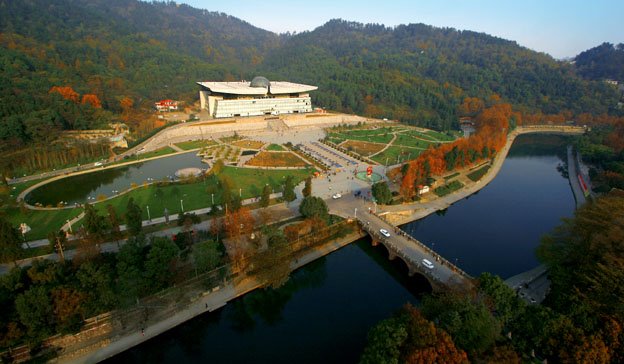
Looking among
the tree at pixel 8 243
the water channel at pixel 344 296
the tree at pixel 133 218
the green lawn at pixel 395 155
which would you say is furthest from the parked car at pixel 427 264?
the tree at pixel 8 243

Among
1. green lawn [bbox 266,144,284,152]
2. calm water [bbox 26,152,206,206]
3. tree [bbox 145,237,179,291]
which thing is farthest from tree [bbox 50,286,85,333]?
green lawn [bbox 266,144,284,152]

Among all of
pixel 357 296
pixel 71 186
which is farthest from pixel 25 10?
pixel 357 296

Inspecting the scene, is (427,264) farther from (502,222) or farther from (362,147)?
(362,147)

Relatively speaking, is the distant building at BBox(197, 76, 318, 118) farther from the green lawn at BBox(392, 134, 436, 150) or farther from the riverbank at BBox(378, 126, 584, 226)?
the riverbank at BBox(378, 126, 584, 226)

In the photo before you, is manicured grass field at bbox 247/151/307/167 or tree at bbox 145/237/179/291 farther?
manicured grass field at bbox 247/151/307/167

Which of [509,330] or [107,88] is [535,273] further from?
[107,88]
